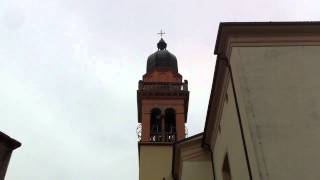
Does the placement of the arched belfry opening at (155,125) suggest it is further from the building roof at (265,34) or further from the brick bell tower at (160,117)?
the building roof at (265,34)

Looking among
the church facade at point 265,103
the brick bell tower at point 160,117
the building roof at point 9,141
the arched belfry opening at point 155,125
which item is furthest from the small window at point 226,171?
the arched belfry opening at point 155,125

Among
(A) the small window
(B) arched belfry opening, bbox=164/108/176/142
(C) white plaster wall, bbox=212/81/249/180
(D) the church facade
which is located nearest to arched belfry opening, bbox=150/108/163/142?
(B) arched belfry opening, bbox=164/108/176/142

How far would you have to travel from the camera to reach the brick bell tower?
65.5 feet

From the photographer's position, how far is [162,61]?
26.1 metres

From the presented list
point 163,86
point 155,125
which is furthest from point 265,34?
point 163,86

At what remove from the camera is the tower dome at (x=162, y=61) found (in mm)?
25625

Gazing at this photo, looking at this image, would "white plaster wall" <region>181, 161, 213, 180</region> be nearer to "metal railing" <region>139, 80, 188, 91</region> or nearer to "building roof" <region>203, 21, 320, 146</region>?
"building roof" <region>203, 21, 320, 146</region>

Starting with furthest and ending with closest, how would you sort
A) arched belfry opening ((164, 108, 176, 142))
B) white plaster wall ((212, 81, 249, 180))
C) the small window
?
arched belfry opening ((164, 108, 176, 142)), the small window, white plaster wall ((212, 81, 249, 180))

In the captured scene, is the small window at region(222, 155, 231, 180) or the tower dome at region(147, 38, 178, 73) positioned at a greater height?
the tower dome at region(147, 38, 178, 73)

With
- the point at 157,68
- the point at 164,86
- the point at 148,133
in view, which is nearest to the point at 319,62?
the point at 148,133

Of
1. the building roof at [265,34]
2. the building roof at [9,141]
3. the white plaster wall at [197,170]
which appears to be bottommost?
the building roof at [9,141]

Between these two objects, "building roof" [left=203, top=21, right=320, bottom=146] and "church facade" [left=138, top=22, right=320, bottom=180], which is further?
"building roof" [left=203, top=21, right=320, bottom=146]

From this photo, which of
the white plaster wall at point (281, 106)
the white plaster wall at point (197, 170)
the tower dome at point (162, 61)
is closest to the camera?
the white plaster wall at point (281, 106)

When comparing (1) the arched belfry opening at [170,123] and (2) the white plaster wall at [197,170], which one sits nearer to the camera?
(2) the white plaster wall at [197,170]
